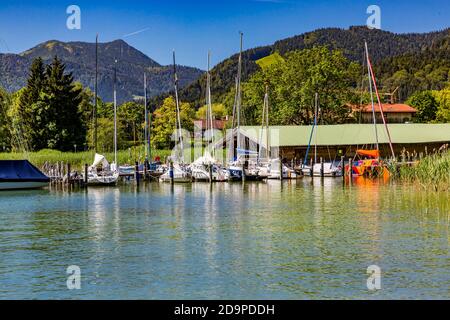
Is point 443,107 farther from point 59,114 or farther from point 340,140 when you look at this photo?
point 59,114

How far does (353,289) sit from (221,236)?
32.8ft

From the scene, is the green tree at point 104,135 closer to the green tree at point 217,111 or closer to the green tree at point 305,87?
the green tree at point 305,87

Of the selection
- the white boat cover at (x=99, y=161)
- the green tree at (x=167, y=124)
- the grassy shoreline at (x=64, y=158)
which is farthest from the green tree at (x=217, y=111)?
the white boat cover at (x=99, y=161)

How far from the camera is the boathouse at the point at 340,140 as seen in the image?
8150 cm

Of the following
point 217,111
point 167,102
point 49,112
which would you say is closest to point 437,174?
point 49,112

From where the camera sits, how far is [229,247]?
85.4 feet

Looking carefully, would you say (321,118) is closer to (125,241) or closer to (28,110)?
(28,110)

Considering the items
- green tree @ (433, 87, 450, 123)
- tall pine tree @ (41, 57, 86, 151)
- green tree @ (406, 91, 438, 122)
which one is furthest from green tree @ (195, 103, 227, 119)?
tall pine tree @ (41, 57, 86, 151)

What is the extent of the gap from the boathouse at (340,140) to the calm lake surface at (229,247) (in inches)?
1407

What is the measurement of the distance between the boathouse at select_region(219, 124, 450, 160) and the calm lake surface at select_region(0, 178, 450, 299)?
35.7m

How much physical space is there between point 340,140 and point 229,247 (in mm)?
58924

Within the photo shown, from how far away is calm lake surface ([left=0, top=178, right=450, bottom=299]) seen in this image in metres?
19.8

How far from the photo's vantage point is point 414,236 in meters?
27.8
